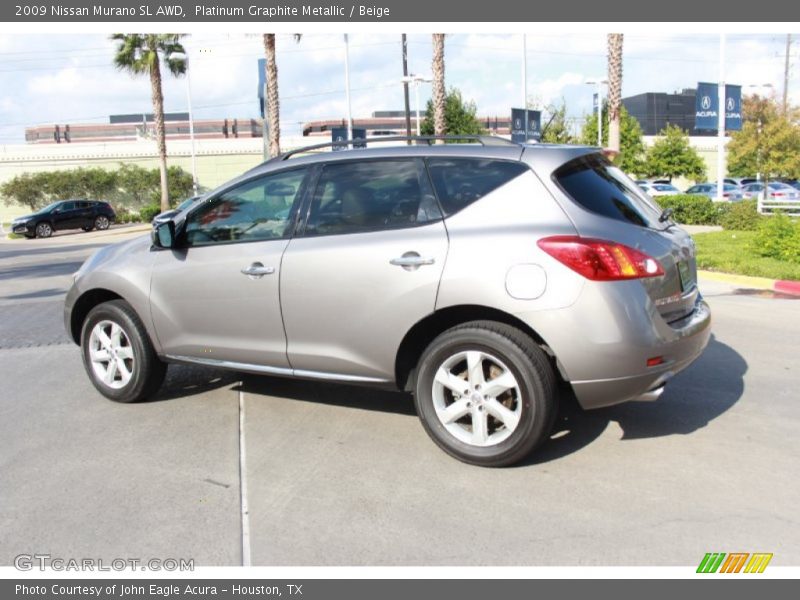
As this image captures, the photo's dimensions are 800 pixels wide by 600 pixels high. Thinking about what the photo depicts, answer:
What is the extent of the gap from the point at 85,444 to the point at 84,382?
1658 millimetres

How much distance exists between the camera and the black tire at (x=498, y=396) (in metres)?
4.10

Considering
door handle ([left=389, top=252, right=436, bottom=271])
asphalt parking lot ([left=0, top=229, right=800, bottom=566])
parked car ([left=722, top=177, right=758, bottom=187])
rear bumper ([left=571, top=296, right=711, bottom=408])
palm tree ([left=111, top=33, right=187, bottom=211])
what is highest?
palm tree ([left=111, top=33, right=187, bottom=211])

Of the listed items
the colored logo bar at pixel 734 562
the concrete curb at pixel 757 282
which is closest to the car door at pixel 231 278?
the colored logo bar at pixel 734 562

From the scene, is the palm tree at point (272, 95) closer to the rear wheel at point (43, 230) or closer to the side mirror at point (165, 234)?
the rear wheel at point (43, 230)

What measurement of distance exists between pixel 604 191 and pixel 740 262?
27.9 feet

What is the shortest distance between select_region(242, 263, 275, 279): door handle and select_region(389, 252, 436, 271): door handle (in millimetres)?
910

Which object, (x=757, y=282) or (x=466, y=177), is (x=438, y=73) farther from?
(x=466, y=177)

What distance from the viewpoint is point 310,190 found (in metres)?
4.94

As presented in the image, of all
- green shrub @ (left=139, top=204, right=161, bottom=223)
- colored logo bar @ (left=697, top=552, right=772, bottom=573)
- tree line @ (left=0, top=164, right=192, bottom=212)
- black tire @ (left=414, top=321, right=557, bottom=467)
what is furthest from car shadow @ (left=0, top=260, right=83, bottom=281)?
tree line @ (left=0, top=164, right=192, bottom=212)

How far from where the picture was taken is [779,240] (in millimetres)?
12250

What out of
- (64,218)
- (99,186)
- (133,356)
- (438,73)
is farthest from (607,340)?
(99,186)

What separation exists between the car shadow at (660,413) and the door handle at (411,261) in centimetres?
132

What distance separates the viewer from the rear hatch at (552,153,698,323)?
13.7 ft

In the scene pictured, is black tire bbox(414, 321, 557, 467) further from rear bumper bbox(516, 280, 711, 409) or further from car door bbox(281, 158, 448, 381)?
car door bbox(281, 158, 448, 381)
